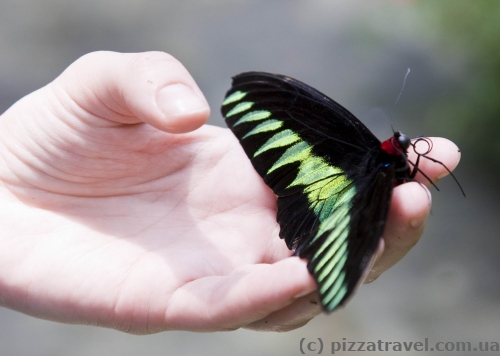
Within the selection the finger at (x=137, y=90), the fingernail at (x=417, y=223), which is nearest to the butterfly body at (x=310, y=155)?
the fingernail at (x=417, y=223)

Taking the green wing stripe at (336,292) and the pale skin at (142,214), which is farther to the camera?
the pale skin at (142,214)

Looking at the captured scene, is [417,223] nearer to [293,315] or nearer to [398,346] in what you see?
[293,315]

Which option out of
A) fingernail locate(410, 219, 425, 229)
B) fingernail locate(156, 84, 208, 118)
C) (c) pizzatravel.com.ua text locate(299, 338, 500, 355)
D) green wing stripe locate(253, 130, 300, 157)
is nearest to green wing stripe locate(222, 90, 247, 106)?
green wing stripe locate(253, 130, 300, 157)

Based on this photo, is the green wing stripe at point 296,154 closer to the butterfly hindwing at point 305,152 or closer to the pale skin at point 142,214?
the butterfly hindwing at point 305,152

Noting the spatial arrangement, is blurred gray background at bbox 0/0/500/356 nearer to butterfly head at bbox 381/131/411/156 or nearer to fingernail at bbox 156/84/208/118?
butterfly head at bbox 381/131/411/156

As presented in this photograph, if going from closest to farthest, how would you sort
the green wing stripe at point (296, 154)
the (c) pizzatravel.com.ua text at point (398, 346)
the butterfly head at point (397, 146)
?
the butterfly head at point (397, 146) < the green wing stripe at point (296, 154) < the (c) pizzatravel.com.ua text at point (398, 346)

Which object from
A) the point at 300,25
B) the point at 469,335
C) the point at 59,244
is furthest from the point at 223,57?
the point at 59,244
